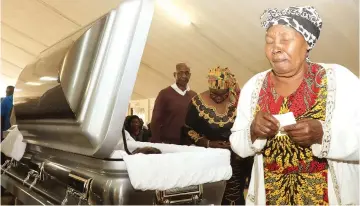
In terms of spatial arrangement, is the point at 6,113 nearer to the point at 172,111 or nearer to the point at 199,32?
the point at 172,111

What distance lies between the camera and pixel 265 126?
1073mm

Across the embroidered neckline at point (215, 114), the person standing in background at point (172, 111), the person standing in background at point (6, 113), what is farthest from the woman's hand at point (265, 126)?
the person standing in background at point (6, 113)

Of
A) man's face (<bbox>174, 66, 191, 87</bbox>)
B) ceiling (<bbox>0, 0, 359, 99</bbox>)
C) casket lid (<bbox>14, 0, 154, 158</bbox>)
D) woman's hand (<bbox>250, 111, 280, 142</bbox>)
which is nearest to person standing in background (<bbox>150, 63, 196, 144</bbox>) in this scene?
man's face (<bbox>174, 66, 191, 87</bbox>)

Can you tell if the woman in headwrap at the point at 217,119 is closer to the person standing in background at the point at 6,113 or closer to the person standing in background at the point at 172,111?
the person standing in background at the point at 172,111

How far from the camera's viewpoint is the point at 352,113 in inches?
41.0

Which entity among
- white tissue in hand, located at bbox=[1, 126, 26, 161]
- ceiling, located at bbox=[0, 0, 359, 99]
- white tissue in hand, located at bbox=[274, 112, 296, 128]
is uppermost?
ceiling, located at bbox=[0, 0, 359, 99]

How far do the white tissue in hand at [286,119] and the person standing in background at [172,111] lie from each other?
2273 millimetres

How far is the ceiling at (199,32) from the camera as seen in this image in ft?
12.6

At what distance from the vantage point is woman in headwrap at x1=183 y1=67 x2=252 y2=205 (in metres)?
2.32

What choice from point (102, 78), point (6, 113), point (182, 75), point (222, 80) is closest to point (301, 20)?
point (102, 78)

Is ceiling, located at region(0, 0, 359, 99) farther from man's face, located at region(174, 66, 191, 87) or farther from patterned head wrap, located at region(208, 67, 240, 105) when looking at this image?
patterned head wrap, located at region(208, 67, 240, 105)

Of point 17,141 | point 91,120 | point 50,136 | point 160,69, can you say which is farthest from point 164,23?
point 91,120

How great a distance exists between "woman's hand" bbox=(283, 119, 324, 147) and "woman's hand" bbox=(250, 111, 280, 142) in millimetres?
40

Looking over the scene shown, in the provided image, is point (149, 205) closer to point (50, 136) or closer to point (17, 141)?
point (50, 136)
